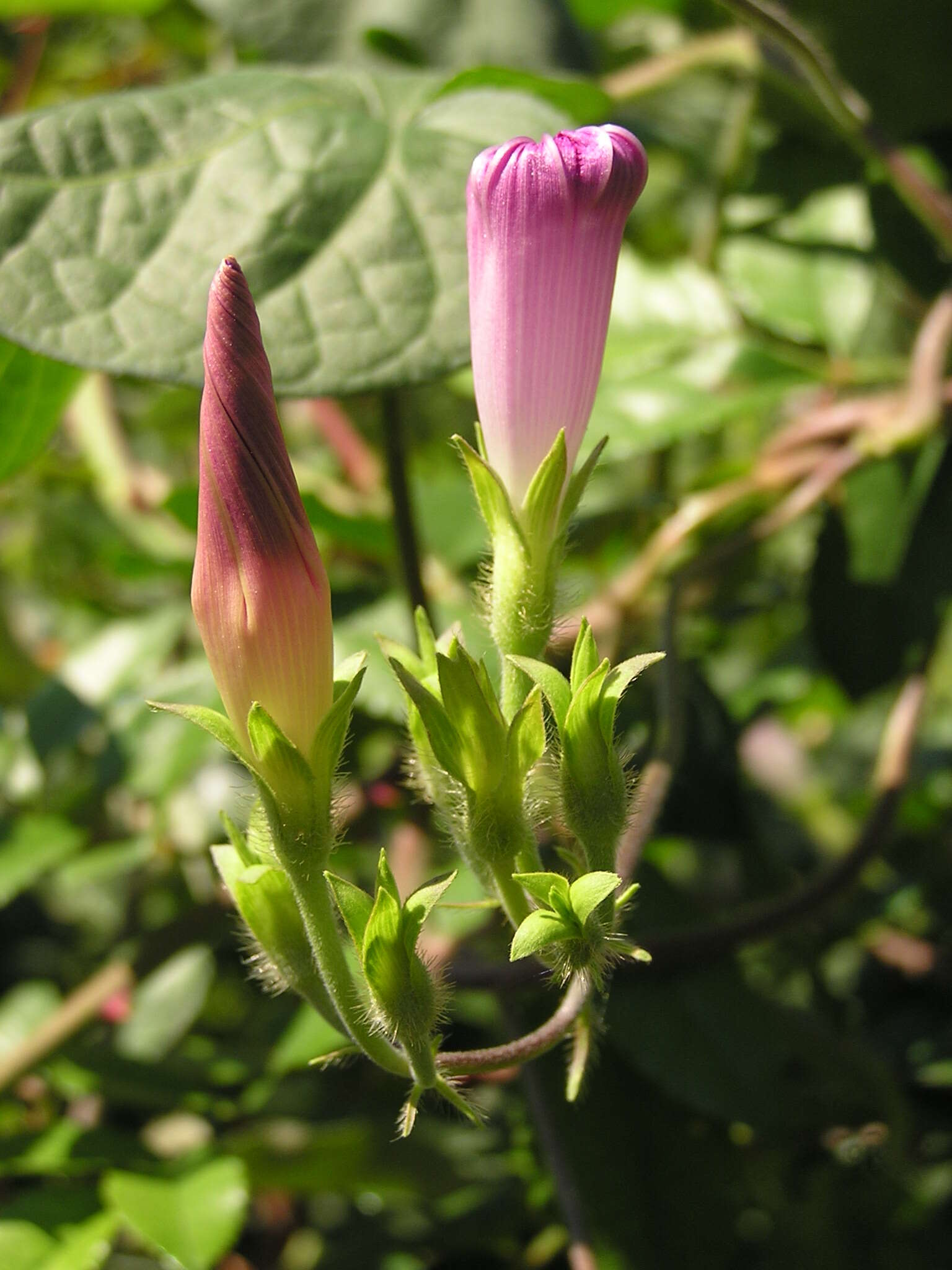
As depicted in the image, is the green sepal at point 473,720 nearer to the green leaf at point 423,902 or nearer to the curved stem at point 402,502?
the green leaf at point 423,902

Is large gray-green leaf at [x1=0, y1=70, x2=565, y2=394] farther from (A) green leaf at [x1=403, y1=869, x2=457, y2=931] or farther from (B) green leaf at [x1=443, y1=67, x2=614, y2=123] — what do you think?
(A) green leaf at [x1=403, y1=869, x2=457, y2=931]

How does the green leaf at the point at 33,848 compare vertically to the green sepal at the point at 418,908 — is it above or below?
below

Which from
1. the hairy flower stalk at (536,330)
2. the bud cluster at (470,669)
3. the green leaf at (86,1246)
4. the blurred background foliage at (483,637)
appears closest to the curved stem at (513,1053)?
the bud cluster at (470,669)

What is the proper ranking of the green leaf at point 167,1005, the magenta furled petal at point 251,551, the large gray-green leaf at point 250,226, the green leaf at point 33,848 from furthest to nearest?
the green leaf at point 167,1005, the green leaf at point 33,848, the large gray-green leaf at point 250,226, the magenta furled petal at point 251,551

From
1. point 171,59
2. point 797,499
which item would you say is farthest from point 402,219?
point 171,59

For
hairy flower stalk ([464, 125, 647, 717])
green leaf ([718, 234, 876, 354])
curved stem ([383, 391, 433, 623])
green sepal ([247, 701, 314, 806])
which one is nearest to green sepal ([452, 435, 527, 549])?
hairy flower stalk ([464, 125, 647, 717])

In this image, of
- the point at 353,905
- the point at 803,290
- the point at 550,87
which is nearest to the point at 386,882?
the point at 353,905

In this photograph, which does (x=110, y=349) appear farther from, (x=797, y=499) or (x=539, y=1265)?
(x=539, y=1265)
